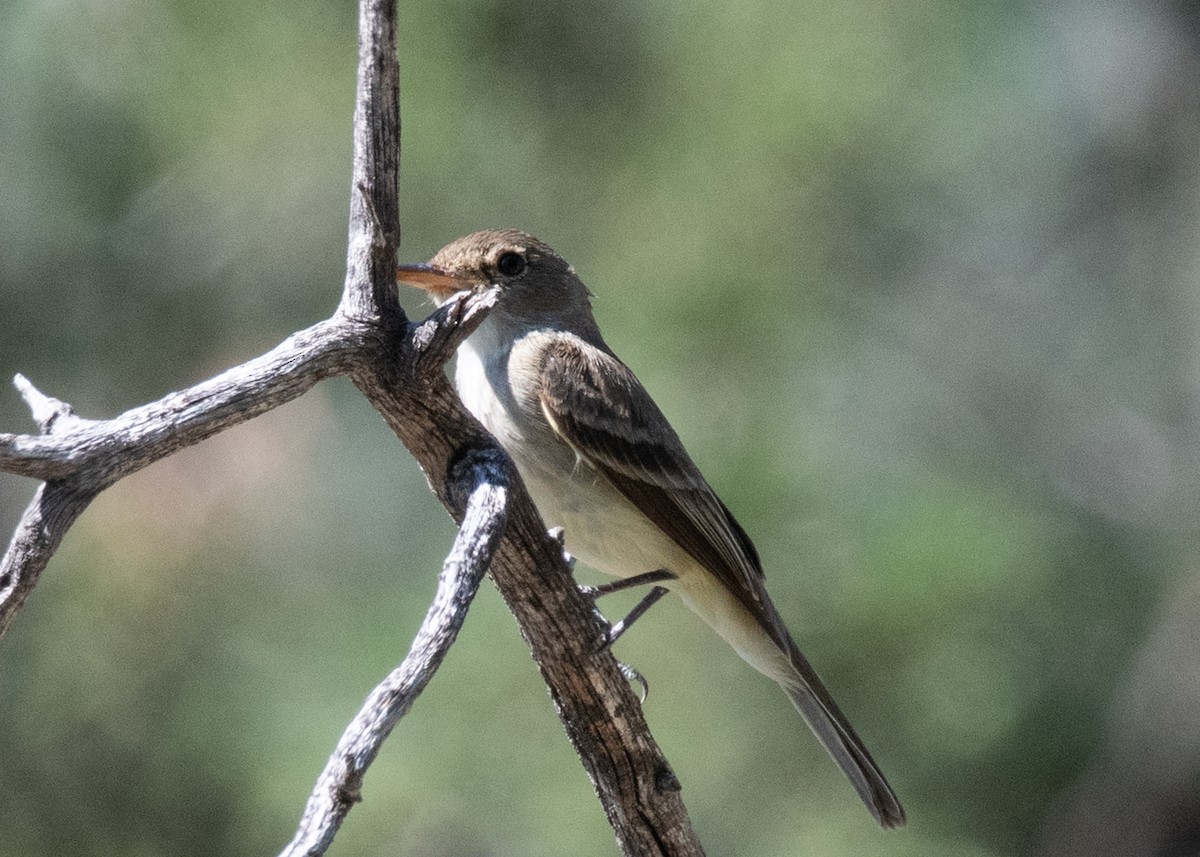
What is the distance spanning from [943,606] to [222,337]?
254cm

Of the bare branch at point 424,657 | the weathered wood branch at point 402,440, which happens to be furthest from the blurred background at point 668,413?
the bare branch at point 424,657

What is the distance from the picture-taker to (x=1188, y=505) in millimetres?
5234

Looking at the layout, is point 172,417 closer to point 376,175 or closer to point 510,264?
point 376,175

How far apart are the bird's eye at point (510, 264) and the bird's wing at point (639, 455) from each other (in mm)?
274

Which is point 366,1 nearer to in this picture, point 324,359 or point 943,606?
Result: point 324,359

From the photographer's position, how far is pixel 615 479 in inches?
138

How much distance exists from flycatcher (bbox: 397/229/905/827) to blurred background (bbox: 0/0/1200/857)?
939mm

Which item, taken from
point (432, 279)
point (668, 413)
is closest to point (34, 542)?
point (432, 279)

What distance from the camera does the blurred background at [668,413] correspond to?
15.1ft

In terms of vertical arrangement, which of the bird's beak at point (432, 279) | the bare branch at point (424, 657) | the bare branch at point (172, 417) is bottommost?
the bare branch at point (424, 657)

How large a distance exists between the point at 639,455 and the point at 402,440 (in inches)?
43.9

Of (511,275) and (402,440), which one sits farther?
(511,275)

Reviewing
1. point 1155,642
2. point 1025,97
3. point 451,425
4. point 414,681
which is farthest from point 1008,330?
point 414,681

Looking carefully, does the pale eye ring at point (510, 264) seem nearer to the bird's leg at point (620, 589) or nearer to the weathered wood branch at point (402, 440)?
the bird's leg at point (620, 589)
